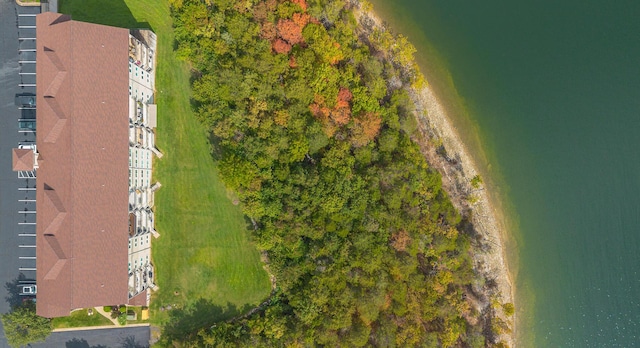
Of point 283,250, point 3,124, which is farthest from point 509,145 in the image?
point 3,124

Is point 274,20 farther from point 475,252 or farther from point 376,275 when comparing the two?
point 475,252

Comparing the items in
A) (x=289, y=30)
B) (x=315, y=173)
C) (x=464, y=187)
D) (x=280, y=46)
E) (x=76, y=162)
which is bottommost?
(x=464, y=187)

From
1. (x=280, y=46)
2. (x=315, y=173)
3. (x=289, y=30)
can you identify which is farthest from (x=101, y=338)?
(x=289, y=30)

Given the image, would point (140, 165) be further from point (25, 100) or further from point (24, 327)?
point (24, 327)

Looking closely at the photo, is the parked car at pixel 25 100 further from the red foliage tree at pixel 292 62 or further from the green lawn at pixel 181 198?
the red foliage tree at pixel 292 62

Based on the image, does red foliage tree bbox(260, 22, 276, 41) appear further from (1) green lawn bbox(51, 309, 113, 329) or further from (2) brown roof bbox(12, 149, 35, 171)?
(1) green lawn bbox(51, 309, 113, 329)
